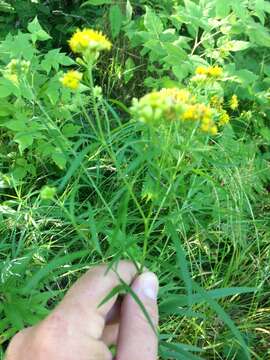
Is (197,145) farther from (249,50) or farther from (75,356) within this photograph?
(249,50)

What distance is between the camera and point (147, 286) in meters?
1.25

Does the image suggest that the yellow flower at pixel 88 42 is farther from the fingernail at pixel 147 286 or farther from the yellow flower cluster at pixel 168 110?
the fingernail at pixel 147 286

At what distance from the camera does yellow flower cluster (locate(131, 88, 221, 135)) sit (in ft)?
3.25

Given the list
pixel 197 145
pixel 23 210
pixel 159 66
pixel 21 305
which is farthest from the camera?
pixel 159 66

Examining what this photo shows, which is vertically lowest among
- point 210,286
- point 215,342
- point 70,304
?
point 215,342

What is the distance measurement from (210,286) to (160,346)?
0.54m

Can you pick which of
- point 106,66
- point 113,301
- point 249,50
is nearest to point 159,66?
point 106,66

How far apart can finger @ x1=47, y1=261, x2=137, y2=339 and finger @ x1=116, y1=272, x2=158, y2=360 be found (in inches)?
1.8

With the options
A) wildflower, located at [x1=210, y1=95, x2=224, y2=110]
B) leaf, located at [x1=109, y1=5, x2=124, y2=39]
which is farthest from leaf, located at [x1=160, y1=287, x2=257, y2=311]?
leaf, located at [x1=109, y1=5, x2=124, y2=39]

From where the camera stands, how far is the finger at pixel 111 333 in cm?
131

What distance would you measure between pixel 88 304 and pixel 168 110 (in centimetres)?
43

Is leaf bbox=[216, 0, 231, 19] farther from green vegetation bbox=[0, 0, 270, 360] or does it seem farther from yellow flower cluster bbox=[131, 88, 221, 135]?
yellow flower cluster bbox=[131, 88, 221, 135]

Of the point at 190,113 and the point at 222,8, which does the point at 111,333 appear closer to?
the point at 190,113

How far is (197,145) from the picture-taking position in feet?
4.99
